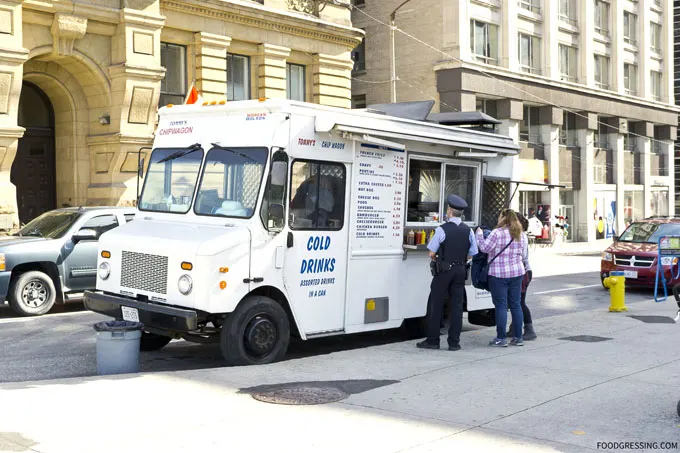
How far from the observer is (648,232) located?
20359mm

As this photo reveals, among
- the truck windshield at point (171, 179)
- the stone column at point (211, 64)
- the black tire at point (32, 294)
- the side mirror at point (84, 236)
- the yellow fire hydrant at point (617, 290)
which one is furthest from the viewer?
the stone column at point (211, 64)

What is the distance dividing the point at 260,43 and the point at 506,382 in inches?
814

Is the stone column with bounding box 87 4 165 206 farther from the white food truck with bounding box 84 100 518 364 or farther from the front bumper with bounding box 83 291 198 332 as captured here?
the front bumper with bounding box 83 291 198 332

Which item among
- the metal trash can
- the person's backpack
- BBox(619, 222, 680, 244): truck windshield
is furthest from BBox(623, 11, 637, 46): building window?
the metal trash can

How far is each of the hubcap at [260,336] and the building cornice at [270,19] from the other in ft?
55.8

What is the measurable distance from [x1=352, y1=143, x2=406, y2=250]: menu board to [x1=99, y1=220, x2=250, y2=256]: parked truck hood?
5.94 ft

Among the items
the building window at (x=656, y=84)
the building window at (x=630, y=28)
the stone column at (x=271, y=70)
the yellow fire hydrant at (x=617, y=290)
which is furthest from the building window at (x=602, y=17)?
the yellow fire hydrant at (x=617, y=290)

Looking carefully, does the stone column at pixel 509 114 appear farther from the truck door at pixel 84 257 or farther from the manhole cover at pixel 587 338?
the manhole cover at pixel 587 338

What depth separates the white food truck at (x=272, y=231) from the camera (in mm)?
9172

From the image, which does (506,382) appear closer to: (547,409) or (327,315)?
(547,409)

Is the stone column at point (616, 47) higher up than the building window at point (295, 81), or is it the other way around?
the stone column at point (616, 47)

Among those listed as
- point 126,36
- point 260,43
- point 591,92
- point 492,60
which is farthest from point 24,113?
point 591,92

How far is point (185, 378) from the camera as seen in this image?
27.6ft

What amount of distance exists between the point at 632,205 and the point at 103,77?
127 ft
